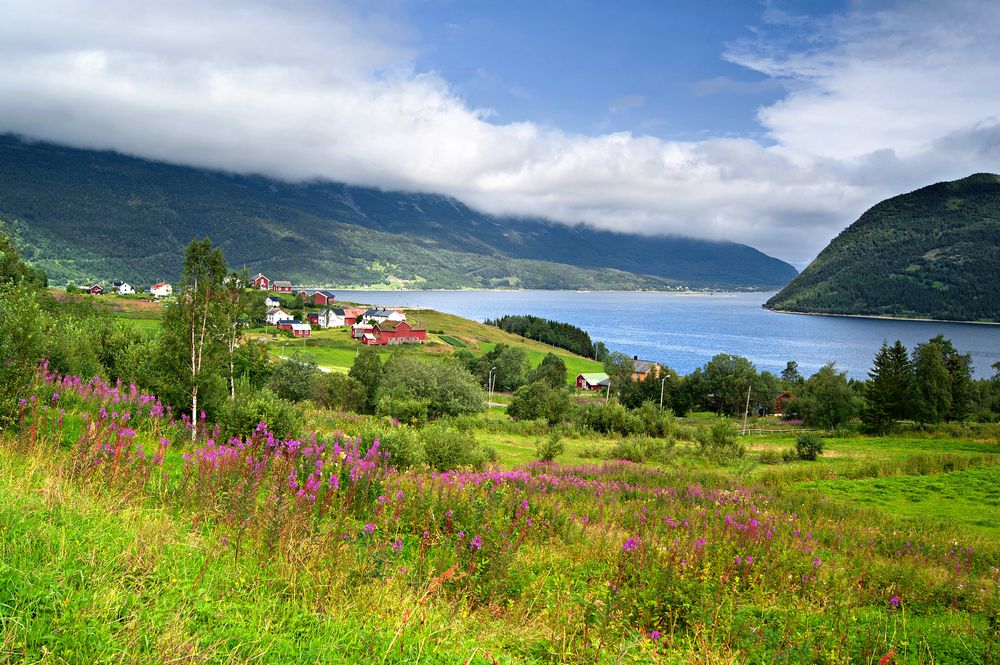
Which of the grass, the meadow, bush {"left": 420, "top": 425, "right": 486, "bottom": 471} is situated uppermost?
the meadow

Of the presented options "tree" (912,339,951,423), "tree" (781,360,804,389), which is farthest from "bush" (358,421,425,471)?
"tree" (781,360,804,389)

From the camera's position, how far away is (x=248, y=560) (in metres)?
4.03

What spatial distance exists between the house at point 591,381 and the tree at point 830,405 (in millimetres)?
29382

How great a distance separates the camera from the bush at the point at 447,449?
654 inches

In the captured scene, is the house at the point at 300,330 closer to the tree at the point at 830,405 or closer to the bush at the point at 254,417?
the tree at the point at 830,405

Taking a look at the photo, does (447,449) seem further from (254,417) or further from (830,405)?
(830,405)

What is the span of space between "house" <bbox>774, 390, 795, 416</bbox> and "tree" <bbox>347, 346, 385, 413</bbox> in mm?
51591

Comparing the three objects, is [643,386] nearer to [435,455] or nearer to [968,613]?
[435,455]

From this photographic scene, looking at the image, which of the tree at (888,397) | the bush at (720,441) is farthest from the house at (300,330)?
the tree at (888,397)

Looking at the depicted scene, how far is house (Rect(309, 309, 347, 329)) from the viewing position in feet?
366

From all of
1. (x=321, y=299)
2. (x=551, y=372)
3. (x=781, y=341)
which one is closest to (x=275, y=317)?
(x=321, y=299)

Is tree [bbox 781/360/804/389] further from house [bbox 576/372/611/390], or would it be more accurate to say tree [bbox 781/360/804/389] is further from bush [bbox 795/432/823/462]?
bush [bbox 795/432/823/462]

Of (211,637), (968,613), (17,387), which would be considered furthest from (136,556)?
(968,613)

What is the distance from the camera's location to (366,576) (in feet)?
13.4
